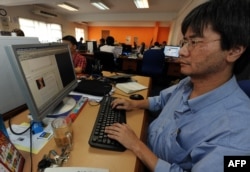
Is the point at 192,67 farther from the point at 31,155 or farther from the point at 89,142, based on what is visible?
the point at 31,155

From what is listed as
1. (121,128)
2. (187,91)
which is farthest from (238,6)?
(121,128)

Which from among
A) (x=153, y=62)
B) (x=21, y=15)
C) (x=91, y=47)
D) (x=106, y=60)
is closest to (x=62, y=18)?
(x=21, y=15)

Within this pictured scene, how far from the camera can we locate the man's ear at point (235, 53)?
1.95 feet

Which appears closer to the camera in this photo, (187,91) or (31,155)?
(31,155)

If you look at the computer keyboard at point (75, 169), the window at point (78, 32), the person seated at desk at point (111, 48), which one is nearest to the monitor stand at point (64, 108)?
the computer keyboard at point (75, 169)

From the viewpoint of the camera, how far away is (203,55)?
2.07 feet

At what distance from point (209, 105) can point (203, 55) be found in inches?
8.8

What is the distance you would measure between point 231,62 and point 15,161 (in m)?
0.92

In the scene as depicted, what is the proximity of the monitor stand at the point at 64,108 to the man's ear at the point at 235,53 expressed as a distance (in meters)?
0.87

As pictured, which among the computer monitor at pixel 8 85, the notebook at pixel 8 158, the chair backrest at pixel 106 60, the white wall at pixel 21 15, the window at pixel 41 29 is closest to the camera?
the notebook at pixel 8 158

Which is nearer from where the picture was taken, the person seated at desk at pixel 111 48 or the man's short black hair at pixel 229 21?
the man's short black hair at pixel 229 21

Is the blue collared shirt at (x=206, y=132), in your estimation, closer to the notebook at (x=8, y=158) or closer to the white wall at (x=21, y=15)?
the notebook at (x=8, y=158)

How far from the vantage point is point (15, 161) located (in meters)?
0.46

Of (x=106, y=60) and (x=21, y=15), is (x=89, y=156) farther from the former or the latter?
(x=21, y=15)
